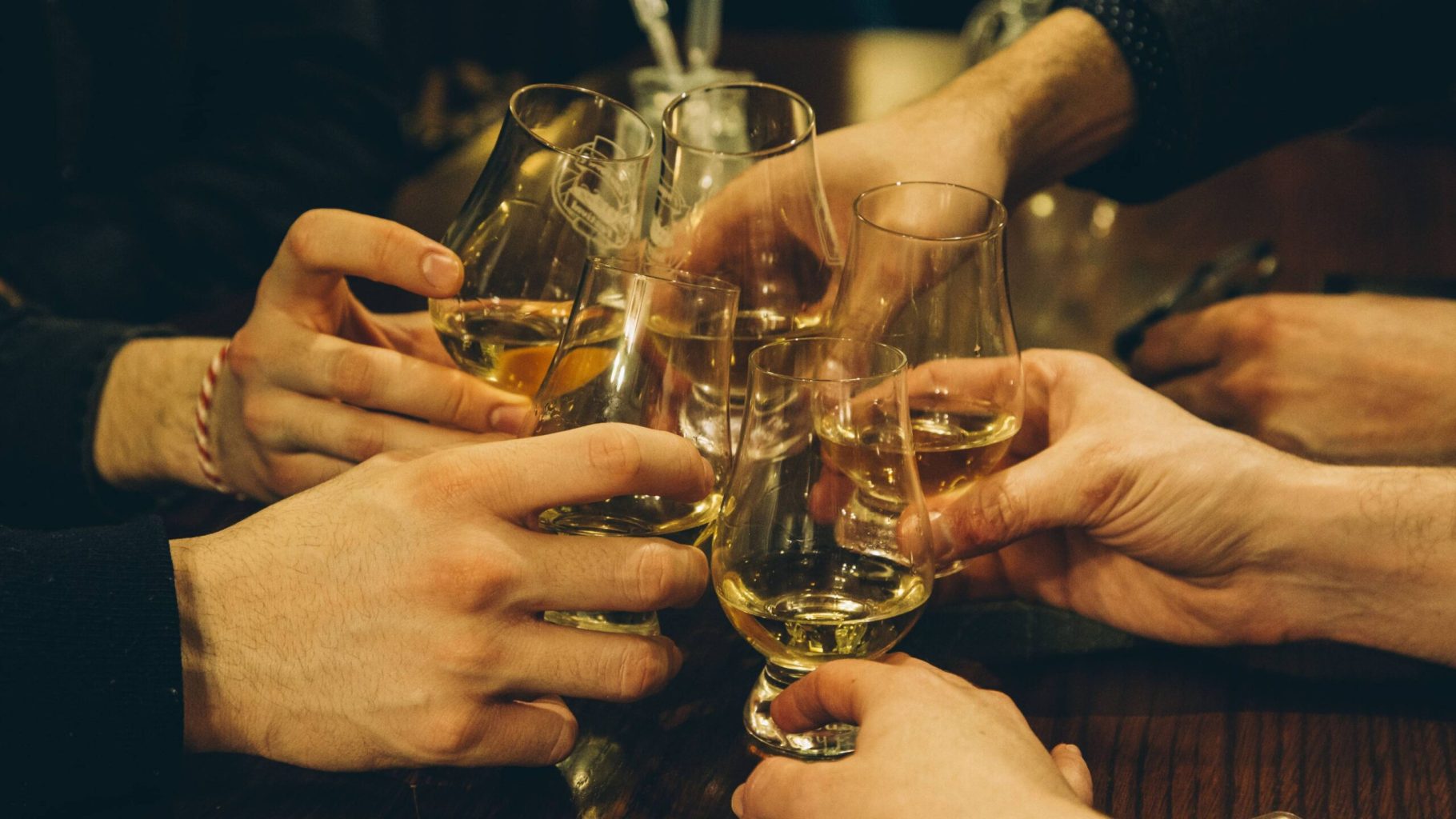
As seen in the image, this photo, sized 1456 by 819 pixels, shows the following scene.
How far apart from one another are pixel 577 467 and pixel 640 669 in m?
0.20

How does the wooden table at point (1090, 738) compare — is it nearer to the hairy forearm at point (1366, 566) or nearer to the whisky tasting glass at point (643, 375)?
the hairy forearm at point (1366, 566)

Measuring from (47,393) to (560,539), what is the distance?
1044mm

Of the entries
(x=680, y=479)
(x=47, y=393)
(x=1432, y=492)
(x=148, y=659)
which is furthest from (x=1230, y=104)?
(x=47, y=393)

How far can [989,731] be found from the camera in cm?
83

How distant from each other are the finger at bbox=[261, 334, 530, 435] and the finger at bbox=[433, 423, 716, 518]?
35cm

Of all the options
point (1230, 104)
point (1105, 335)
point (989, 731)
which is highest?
point (1230, 104)

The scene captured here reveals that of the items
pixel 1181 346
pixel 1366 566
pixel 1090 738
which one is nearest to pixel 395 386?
pixel 1090 738

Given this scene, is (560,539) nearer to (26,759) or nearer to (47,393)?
(26,759)

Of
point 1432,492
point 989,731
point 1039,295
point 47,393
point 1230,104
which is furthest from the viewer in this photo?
point 1039,295

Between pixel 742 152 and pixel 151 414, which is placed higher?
pixel 742 152

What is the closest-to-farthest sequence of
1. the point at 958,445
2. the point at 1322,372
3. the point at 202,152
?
the point at 958,445, the point at 1322,372, the point at 202,152

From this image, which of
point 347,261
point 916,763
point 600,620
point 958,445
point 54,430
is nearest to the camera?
point 916,763

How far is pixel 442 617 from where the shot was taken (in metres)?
0.92

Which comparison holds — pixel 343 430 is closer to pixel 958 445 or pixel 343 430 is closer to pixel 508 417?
pixel 508 417
